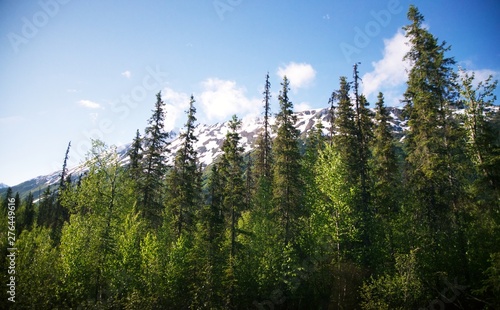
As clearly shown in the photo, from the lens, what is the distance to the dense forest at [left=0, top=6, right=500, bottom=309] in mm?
16828

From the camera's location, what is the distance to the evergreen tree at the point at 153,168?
2588cm

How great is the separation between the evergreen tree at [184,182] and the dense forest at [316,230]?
0.13 m

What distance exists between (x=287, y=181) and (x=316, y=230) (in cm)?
474

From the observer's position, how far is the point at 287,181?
23688 mm

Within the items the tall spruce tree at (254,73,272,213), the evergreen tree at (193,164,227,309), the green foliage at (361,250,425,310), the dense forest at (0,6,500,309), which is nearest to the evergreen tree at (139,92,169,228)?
the dense forest at (0,6,500,309)

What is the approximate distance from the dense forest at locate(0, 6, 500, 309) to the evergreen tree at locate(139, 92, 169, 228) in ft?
0.63

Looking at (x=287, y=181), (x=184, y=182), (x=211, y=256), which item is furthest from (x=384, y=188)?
(x=184, y=182)

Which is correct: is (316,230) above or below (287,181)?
below

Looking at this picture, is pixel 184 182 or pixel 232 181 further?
pixel 184 182

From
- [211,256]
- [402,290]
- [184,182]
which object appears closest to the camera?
[402,290]

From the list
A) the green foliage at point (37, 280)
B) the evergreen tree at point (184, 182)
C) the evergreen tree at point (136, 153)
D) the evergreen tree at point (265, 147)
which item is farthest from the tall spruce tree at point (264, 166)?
the green foliage at point (37, 280)

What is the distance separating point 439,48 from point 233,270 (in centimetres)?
2141

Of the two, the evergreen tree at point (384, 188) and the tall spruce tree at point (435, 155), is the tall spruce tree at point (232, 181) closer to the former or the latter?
the evergreen tree at point (384, 188)

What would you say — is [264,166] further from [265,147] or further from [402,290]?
[402,290]
